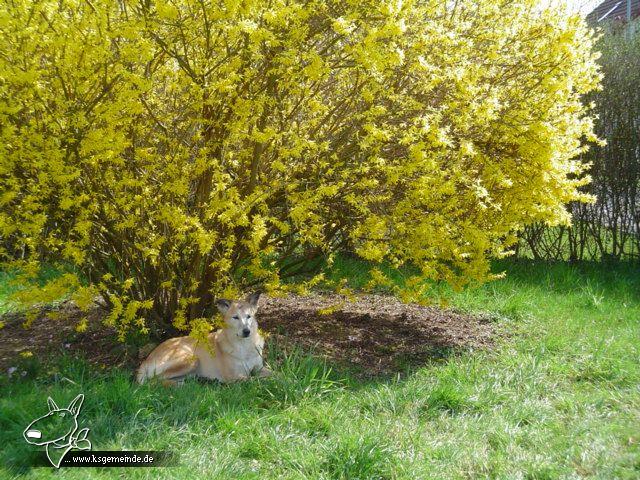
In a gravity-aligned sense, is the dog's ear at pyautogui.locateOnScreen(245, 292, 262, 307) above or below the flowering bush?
below

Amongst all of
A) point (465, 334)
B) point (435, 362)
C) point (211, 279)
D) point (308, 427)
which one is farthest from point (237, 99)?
point (465, 334)

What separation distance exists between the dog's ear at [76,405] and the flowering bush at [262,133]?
0.70 metres

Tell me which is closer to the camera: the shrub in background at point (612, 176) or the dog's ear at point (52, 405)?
the dog's ear at point (52, 405)

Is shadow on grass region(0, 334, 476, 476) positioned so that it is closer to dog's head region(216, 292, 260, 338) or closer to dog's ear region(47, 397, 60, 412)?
dog's ear region(47, 397, 60, 412)

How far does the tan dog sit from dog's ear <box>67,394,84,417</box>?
0.68 metres

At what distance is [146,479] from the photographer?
3217 millimetres

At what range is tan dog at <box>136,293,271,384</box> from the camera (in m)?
4.58

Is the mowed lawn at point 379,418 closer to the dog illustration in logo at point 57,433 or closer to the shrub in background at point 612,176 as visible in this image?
the dog illustration in logo at point 57,433

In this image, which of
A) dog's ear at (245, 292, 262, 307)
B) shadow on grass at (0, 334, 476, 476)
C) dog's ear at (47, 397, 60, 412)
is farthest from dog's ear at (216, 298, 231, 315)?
dog's ear at (47, 397, 60, 412)

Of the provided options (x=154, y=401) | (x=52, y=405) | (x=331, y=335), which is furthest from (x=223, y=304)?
(x=331, y=335)

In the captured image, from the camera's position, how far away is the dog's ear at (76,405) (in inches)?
147

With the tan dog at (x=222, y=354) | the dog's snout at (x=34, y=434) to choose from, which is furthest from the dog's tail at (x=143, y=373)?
the dog's snout at (x=34, y=434)

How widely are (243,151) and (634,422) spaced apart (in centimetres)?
319

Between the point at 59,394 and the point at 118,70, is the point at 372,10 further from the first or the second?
the point at 59,394
